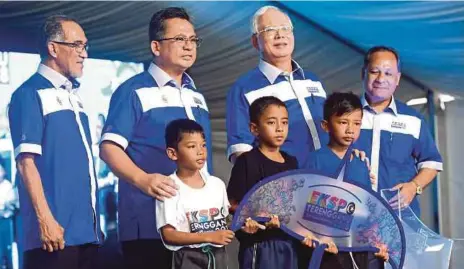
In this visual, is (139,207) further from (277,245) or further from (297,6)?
(297,6)

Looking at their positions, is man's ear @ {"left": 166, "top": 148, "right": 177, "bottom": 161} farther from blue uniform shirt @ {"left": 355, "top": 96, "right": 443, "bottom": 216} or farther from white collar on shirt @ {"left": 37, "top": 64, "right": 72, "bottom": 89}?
blue uniform shirt @ {"left": 355, "top": 96, "right": 443, "bottom": 216}

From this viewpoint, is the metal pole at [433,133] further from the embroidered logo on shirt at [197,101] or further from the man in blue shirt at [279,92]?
the embroidered logo on shirt at [197,101]

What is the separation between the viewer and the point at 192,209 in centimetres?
292

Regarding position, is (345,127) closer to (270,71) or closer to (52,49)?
(270,71)

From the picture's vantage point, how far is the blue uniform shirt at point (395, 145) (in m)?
3.53

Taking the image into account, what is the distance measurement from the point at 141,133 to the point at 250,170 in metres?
0.43

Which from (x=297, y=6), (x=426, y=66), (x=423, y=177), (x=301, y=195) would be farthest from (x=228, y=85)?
(x=301, y=195)

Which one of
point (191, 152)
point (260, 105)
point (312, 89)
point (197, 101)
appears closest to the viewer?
point (191, 152)

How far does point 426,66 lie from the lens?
522 centimetres

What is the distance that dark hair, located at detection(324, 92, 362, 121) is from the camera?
10.4ft

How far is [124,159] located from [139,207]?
204mm

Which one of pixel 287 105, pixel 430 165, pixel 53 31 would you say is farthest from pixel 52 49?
pixel 430 165

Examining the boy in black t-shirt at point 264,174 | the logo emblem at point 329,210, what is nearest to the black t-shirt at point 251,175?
the boy in black t-shirt at point 264,174

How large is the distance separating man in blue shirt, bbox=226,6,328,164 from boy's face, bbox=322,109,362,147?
15 centimetres
